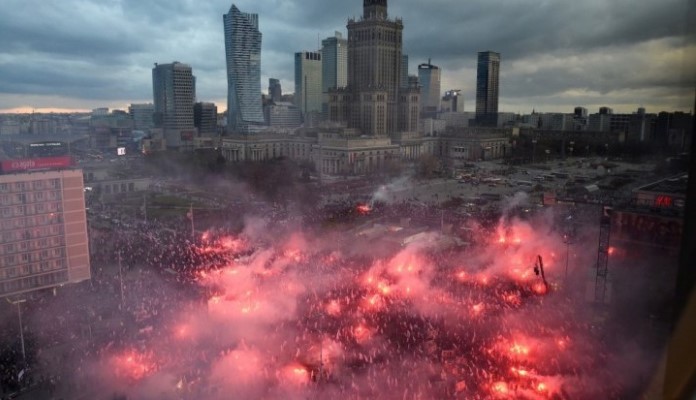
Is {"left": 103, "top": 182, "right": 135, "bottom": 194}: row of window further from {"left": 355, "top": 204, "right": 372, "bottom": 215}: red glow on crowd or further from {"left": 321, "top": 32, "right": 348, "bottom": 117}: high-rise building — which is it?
{"left": 321, "top": 32, "right": 348, "bottom": 117}: high-rise building

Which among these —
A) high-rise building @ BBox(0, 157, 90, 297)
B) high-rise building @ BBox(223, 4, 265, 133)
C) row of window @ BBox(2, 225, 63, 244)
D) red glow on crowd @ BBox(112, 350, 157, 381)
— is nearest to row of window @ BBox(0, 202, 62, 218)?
high-rise building @ BBox(0, 157, 90, 297)

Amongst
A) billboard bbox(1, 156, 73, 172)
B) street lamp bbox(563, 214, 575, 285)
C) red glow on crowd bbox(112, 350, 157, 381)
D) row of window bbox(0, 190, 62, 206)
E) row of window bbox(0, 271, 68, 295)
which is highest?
billboard bbox(1, 156, 73, 172)

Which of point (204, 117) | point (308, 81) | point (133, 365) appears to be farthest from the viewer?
point (308, 81)

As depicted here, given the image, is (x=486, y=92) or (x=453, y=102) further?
(x=453, y=102)

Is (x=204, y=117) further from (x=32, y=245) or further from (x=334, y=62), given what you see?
(x=32, y=245)

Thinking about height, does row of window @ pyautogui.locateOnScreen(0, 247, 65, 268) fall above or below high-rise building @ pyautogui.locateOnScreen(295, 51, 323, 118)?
below

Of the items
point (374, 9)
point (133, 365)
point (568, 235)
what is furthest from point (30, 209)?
point (374, 9)

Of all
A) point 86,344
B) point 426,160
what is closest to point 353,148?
point 426,160

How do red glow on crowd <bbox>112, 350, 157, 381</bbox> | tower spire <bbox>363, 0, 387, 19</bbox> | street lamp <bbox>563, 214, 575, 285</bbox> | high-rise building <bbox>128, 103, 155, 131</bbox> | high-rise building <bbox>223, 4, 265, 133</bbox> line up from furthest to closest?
high-rise building <bbox>128, 103, 155, 131</bbox>
high-rise building <bbox>223, 4, 265, 133</bbox>
tower spire <bbox>363, 0, 387, 19</bbox>
street lamp <bbox>563, 214, 575, 285</bbox>
red glow on crowd <bbox>112, 350, 157, 381</bbox>

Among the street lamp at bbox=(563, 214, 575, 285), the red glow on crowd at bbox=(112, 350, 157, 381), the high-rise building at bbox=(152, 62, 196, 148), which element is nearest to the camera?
the red glow on crowd at bbox=(112, 350, 157, 381)
